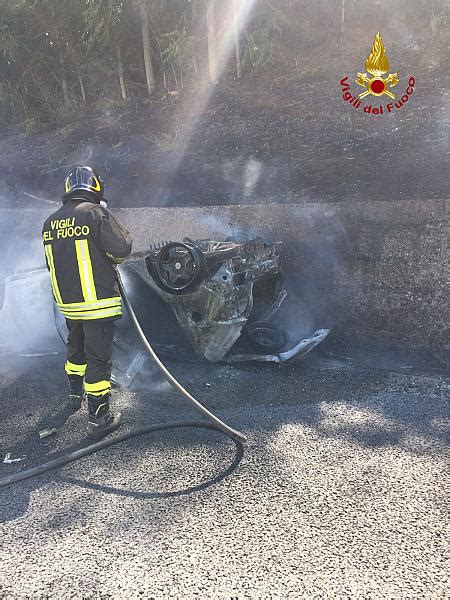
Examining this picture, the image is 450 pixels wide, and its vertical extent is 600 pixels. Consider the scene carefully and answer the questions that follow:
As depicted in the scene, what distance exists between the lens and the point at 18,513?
9.83ft

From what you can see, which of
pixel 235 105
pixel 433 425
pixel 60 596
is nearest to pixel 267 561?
pixel 60 596

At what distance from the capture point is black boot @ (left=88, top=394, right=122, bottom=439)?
389 centimetres

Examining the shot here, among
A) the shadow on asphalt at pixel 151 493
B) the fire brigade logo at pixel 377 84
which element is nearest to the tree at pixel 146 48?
the fire brigade logo at pixel 377 84

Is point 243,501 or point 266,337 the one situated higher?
point 266,337

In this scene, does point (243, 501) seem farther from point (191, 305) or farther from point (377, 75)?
point (377, 75)

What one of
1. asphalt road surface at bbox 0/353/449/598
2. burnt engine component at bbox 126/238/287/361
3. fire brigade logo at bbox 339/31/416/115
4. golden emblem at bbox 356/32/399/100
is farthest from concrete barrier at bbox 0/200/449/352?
golden emblem at bbox 356/32/399/100

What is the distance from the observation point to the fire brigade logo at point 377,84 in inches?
406

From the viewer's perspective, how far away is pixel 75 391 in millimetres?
4410

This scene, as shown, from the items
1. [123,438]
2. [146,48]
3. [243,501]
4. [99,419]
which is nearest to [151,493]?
[243,501]

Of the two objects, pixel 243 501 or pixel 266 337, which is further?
pixel 266 337

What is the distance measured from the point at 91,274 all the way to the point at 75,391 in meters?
1.18

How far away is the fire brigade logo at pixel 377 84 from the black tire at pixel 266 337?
7000mm

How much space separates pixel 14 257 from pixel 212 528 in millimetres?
7611

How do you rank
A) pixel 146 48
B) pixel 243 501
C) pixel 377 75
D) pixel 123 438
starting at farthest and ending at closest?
pixel 146 48, pixel 377 75, pixel 123 438, pixel 243 501
